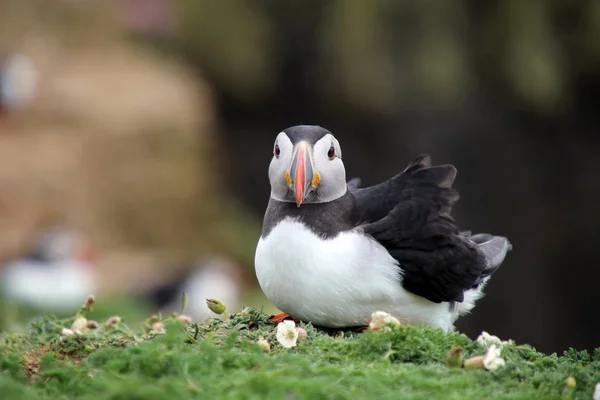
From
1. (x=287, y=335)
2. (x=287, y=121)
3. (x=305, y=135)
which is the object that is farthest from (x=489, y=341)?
(x=287, y=121)

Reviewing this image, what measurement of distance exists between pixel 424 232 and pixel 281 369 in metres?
1.25

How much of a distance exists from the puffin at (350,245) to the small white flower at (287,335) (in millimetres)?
217

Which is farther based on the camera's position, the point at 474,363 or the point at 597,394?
the point at 474,363

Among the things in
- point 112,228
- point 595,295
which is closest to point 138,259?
point 112,228

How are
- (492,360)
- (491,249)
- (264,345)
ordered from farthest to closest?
(491,249) → (264,345) → (492,360)

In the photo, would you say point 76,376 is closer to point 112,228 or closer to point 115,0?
point 112,228

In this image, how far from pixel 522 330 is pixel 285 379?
847 centimetres

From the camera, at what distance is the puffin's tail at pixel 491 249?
178 inches

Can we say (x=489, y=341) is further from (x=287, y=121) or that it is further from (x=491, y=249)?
(x=287, y=121)

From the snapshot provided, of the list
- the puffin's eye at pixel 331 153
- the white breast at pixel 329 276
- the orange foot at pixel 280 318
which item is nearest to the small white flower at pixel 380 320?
the white breast at pixel 329 276

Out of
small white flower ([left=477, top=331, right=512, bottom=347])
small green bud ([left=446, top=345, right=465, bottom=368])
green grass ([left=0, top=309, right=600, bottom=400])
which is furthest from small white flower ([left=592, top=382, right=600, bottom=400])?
small white flower ([left=477, top=331, right=512, bottom=347])

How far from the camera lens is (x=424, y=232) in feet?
13.3

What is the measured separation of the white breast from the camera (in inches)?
153

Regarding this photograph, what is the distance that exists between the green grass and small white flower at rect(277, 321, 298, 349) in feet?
0.10
